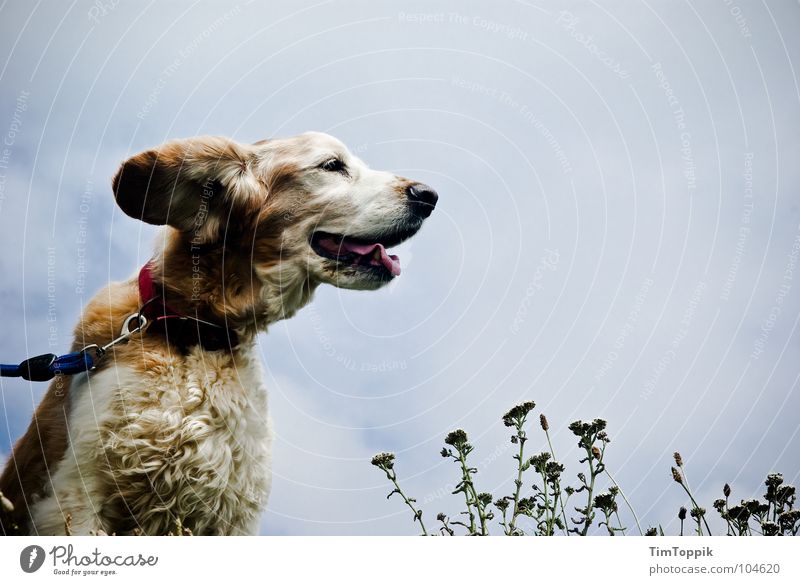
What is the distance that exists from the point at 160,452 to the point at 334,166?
2220 millimetres

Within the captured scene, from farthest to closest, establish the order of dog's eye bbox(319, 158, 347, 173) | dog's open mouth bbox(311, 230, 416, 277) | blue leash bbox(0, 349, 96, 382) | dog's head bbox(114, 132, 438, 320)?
dog's eye bbox(319, 158, 347, 173) → dog's open mouth bbox(311, 230, 416, 277) → dog's head bbox(114, 132, 438, 320) → blue leash bbox(0, 349, 96, 382)

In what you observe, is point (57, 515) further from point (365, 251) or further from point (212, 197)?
point (365, 251)

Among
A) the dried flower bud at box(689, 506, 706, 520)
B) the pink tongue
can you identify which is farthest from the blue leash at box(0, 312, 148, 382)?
the dried flower bud at box(689, 506, 706, 520)

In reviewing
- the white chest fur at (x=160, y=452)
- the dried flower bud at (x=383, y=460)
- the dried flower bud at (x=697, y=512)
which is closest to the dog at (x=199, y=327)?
the white chest fur at (x=160, y=452)

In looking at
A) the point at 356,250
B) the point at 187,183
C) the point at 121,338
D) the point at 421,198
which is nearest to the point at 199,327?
the point at 121,338

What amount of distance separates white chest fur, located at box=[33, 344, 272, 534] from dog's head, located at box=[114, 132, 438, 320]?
2.58 feet

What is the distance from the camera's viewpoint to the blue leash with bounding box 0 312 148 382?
4137mm

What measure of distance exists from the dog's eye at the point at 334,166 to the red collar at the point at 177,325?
134cm

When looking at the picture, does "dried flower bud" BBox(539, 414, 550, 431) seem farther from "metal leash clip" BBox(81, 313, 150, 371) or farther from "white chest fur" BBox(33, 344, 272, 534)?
"metal leash clip" BBox(81, 313, 150, 371)

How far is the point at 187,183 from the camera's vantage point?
15.1 ft

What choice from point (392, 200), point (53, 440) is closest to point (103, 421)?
point (53, 440)

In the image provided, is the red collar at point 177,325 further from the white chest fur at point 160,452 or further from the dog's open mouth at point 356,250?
the dog's open mouth at point 356,250

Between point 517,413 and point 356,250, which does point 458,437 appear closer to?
point 517,413
